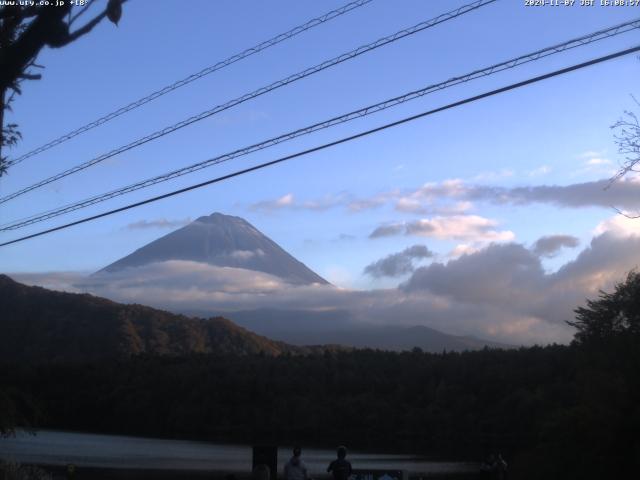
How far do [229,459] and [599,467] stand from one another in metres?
34.1

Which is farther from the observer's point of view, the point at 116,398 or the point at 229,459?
the point at 116,398

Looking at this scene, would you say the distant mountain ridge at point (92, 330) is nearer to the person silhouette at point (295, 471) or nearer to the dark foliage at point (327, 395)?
the dark foliage at point (327, 395)

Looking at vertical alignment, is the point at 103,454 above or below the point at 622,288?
below

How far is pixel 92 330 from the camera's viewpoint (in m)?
125

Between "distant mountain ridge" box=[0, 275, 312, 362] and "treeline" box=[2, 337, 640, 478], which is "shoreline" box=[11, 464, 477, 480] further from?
"distant mountain ridge" box=[0, 275, 312, 362]

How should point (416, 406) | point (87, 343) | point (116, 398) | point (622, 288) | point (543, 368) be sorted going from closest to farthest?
point (622, 288), point (543, 368), point (416, 406), point (116, 398), point (87, 343)

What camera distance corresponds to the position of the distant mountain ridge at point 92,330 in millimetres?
114562

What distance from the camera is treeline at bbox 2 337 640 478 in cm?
6675

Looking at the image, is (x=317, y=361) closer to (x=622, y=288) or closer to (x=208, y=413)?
(x=208, y=413)

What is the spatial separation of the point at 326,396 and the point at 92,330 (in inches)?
1973

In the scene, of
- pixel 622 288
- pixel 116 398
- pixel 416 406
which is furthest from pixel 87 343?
pixel 622 288

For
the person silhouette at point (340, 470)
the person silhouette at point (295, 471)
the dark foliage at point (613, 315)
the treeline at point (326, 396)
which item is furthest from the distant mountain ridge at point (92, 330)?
the person silhouette at point (295, 471)

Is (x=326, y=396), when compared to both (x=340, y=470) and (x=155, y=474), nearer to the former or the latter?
(x=155, y=474)

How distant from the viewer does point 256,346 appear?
146500 millimetres
